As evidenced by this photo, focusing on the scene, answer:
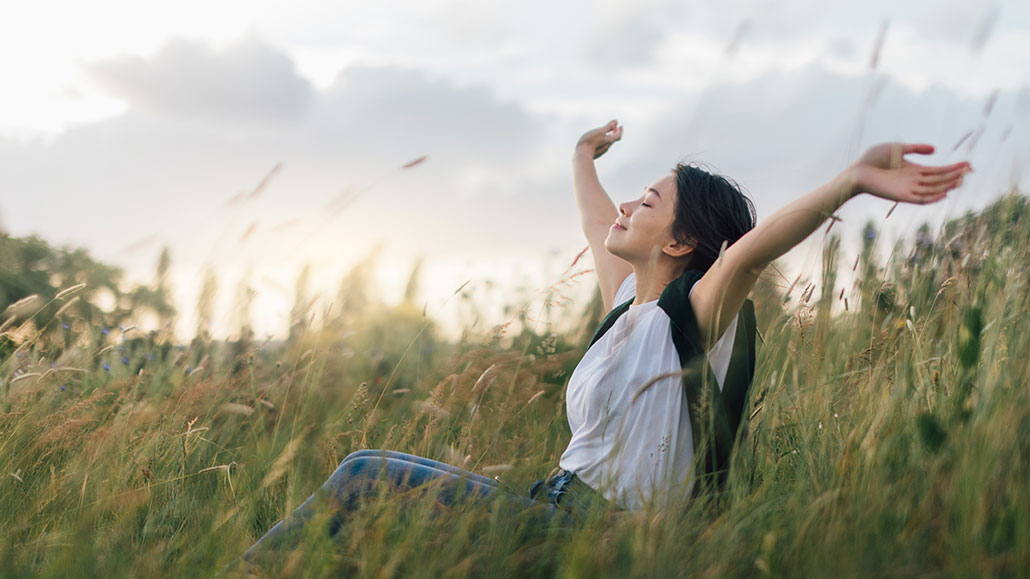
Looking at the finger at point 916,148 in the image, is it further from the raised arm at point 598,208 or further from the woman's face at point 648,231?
the raised arm at point 598,208

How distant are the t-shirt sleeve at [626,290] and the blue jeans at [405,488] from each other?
0.75 m

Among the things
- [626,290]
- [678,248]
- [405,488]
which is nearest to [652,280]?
[678,248]

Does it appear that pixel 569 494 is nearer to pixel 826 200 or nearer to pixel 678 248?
pixel 678 248

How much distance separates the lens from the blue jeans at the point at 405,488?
1701mm

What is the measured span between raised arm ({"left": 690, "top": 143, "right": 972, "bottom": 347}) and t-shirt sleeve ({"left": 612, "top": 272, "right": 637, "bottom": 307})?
27.3 inches

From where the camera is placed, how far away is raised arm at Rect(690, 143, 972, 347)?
5.09 ft

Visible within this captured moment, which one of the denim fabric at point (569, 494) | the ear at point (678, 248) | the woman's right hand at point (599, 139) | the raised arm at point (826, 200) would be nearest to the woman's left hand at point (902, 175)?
the raised arm at point (826, 200)

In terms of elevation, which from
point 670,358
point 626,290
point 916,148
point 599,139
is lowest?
point 670,358

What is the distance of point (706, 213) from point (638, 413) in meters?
0.61

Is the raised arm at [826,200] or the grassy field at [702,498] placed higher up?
the raised arm at [826,200]

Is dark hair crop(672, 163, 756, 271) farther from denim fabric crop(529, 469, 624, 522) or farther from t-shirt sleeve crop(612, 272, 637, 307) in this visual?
denim fabric crop(529, 469, 624, 522)

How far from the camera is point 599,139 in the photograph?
3.09 metres

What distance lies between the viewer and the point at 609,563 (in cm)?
143

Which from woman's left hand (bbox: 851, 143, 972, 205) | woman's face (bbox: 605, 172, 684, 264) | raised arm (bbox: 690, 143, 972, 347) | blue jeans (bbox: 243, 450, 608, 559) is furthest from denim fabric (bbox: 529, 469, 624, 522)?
woman's left hand (bbox: 851, 143, 972, 205)
